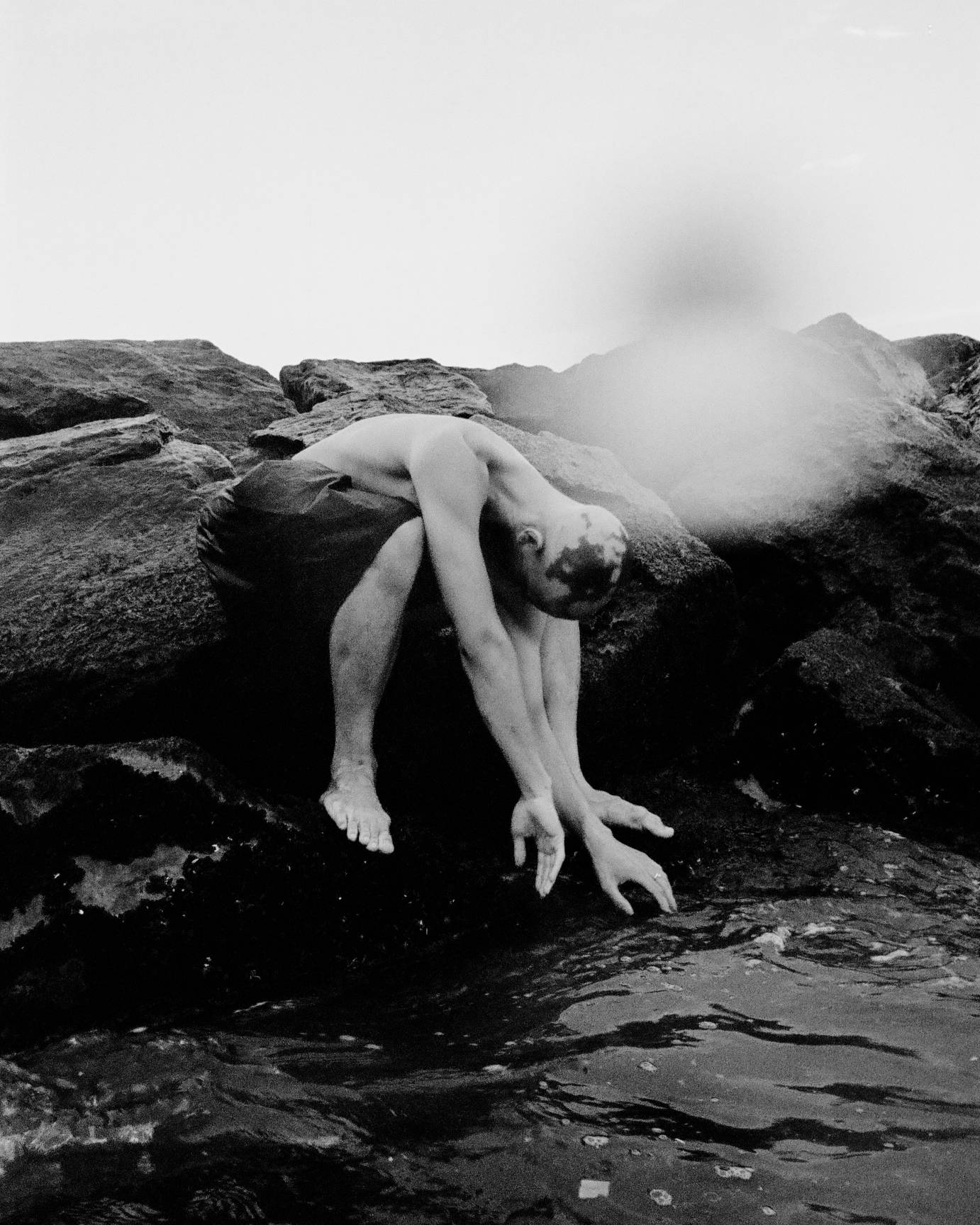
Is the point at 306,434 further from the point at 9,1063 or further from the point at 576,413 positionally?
the point at 9,1063

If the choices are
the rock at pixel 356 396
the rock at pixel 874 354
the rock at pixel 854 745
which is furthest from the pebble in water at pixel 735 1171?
the rock at pixel 874 354

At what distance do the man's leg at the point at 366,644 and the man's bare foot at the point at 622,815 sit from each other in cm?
90

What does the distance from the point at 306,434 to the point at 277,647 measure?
218 cm

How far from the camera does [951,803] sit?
15.2ft

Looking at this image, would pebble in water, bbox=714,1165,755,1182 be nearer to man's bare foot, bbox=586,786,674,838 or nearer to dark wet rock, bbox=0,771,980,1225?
dark wet rock, bbox=0,771,980,1225

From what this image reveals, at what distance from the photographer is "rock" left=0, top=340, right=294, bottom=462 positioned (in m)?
6.82

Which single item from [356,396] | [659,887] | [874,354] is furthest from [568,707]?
[874,354]

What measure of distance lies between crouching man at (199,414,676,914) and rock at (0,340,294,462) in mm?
2399

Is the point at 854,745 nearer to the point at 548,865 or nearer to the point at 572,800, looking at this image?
the point at 572,800

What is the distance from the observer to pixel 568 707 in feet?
14.1

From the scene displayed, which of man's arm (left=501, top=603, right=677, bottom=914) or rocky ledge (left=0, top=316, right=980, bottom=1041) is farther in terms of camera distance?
man's arm (left=501, top=603, right=677, bottom=914)

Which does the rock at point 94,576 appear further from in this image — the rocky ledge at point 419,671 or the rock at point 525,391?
the rock at point 525,391

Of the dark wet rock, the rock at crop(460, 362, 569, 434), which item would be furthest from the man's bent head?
the rock at crop(460, 362, 569, 434)

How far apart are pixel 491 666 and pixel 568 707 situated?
649mm
